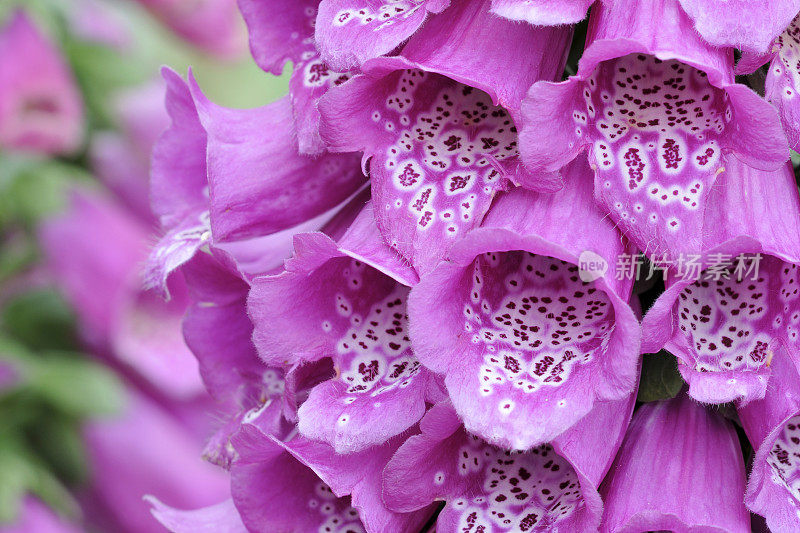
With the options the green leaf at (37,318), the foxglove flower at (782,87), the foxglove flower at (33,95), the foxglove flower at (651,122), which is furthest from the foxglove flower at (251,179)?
the green leaf at (37,318)

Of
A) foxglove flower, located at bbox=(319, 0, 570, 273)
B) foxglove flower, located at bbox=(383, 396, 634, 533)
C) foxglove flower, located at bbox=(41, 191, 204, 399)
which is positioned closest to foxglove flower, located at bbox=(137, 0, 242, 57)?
foxglove flower, located at bbox=(41, 191, 204, 399)

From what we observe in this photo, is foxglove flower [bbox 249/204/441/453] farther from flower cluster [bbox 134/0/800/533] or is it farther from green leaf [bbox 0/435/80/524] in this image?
green leaf [bbox 0/435/80/524]

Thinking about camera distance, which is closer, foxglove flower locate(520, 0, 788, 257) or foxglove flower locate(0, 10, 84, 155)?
foxglove flower locate(520, 0, 788, 257)

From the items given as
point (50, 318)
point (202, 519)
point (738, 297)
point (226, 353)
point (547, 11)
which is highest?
point (547, 11)

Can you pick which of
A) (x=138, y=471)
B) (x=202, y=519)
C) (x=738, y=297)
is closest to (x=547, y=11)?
(x=738, y=297)

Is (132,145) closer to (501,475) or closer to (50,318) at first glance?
(50,318)

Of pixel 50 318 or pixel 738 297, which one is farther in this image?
pixel 50 318
